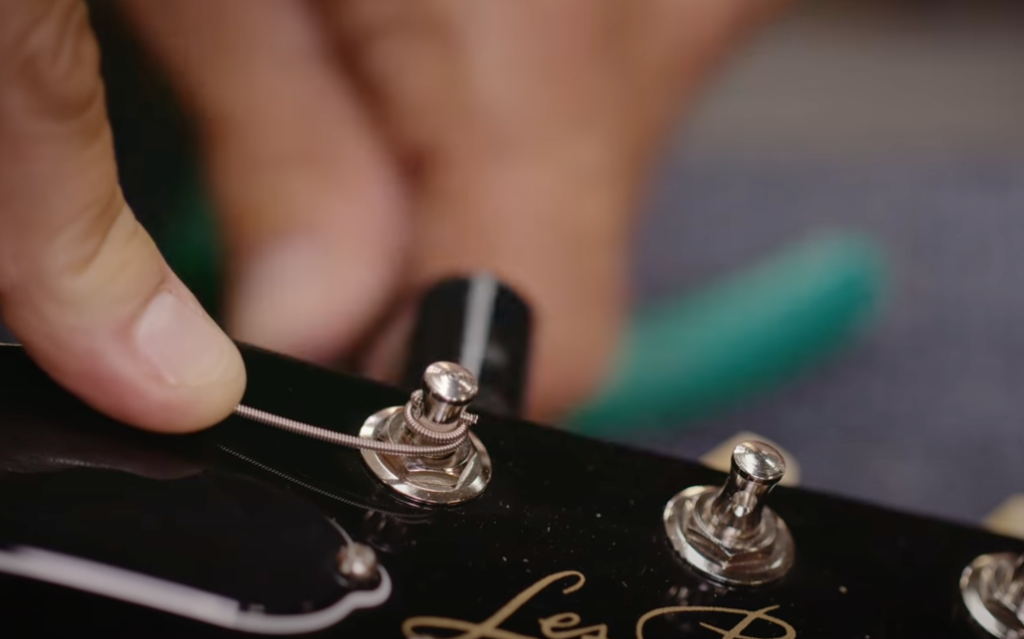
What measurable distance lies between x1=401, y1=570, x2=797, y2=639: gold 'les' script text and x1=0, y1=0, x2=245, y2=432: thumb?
0.13 meters

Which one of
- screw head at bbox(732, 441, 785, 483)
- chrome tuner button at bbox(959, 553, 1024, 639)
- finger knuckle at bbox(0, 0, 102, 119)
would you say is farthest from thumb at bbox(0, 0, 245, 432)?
chrome tuner button at bbox(959, 553, 1024, 639)

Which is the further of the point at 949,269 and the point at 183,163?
the point at 949,269

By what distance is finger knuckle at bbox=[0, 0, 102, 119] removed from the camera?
1.23ft

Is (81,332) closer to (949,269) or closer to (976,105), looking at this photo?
(949,269)

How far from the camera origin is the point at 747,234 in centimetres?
136

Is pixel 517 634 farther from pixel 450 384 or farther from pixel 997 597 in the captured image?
pixel 997 597

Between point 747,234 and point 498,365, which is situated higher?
point 498,365

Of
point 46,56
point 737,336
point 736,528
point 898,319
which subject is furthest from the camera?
point 898,319

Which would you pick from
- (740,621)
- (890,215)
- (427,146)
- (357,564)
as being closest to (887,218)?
(890,215)

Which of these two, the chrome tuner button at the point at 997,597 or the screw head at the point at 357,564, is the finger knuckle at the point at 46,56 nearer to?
the screw head at the point at 357,564

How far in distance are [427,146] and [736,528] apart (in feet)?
2.40

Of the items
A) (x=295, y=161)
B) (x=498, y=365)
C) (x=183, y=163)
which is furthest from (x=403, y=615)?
(x=295, y=161)

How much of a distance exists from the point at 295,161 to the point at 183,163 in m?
0.17

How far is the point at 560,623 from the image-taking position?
422 millimetres
